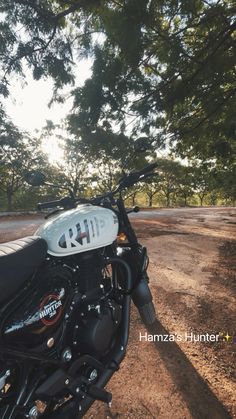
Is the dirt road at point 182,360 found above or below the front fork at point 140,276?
below

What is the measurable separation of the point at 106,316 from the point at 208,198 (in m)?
69.9

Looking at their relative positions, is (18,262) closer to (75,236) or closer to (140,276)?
(75,236)

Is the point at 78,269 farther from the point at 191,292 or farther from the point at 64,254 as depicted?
the point at 191,292

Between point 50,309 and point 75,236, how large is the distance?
0.52 metres

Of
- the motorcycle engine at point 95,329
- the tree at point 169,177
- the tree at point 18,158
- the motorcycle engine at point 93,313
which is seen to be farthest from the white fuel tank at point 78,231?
the tree at point 169,177

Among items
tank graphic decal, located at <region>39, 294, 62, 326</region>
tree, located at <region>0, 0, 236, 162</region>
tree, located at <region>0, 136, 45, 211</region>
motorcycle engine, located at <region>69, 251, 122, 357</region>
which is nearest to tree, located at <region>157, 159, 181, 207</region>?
tree, located at <region>0, 136, 45, 211</region>

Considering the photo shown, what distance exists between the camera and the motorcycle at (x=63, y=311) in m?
1.70

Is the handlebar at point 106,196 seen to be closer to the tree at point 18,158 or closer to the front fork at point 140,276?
the front fork at point 140,276

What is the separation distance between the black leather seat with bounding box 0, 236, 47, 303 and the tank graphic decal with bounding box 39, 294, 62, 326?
0.22m

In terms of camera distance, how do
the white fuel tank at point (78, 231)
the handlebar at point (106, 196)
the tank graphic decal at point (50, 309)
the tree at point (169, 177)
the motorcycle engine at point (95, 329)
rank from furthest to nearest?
the tree at point (169, 177), the handlebar at point (106, 196), the motorcycle engine at point (95, 329), the white fuel tank at point (78, 231), the tank graphic decal at point (50, 309)

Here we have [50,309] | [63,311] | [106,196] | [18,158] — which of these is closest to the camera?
[50,309]

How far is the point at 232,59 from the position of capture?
4945 millimetres

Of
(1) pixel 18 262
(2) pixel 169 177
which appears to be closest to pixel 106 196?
(1) pixel 18 262

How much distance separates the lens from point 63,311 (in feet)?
6.58
